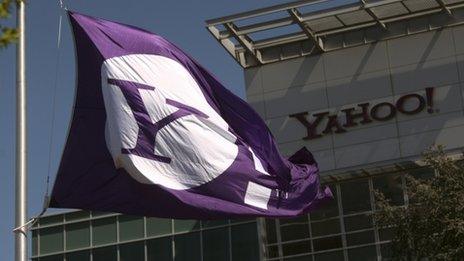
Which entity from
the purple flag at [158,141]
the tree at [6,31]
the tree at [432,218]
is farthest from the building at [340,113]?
the tree at [6,31]

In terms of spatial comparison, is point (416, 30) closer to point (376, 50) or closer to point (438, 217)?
point (376, 50)

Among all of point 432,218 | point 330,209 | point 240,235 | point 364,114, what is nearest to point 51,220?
point 240,235

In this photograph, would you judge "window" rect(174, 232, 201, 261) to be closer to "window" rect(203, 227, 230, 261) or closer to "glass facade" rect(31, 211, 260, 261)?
"glass facade" rect(31, 211, 260, 261)

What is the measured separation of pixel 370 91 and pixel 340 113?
4.02 ft

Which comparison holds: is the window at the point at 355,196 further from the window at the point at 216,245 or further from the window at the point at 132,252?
the window at the point at 132,252

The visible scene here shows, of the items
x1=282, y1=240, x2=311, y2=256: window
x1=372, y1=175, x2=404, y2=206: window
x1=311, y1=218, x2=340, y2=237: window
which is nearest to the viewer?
x1=372, y1=175, x2=404, y2=206: window

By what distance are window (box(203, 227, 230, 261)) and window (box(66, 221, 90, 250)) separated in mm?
4610

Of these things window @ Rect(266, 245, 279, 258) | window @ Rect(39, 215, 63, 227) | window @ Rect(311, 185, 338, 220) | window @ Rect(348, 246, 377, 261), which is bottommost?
window @ Rect(348, 246, 377, 261)

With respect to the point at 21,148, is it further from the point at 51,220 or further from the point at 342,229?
the point at 51,220

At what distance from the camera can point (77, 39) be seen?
14.9 metres

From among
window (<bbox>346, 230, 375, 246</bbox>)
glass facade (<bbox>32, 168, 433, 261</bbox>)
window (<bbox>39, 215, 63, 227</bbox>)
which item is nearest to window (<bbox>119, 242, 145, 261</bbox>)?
glass facade (<bbox>32, 168, 433, 261</bbox>)

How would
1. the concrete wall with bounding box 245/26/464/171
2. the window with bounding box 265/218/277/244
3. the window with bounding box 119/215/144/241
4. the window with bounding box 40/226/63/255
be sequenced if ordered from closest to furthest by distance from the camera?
the concrete wall with bounding box 245/26/464/171 → the window with bounding box 265/218/277/244 → the window with bounding box 119/215/144/241 → the window with bounding box 40/226/63/255

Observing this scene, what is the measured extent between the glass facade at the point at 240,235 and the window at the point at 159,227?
0.11ft

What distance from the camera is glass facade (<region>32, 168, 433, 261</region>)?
30.8 meters
